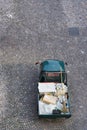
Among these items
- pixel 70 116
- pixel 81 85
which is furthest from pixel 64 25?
pixel 70 116

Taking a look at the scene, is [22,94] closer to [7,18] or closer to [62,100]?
[62,100]

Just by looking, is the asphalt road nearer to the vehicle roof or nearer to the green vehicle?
the green vehicle

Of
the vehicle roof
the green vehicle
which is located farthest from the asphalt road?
the vehicle roof

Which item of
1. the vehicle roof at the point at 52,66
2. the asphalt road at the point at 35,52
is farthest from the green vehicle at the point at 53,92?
the asphalt road at the point at 35,52

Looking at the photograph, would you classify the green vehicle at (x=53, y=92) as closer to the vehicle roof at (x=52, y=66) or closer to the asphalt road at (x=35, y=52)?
the vehicle roof at (x=52, y=66)

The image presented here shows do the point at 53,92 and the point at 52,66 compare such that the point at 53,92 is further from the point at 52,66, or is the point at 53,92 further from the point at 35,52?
the point at 35,52

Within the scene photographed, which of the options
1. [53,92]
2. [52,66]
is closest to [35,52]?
[52,66]
